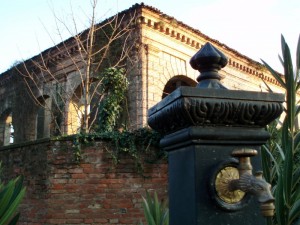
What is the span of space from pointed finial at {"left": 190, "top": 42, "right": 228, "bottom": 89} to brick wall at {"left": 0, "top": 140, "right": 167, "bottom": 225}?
5712 mm

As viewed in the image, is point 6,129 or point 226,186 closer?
point 226,186

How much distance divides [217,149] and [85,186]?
5.83m

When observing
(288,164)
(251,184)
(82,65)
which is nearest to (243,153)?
(251,184)

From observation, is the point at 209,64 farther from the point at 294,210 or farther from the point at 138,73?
the point at 138,73

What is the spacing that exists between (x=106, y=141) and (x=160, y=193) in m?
1.49

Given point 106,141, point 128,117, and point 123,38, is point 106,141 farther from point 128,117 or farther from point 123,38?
point 123,38

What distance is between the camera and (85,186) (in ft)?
22.9

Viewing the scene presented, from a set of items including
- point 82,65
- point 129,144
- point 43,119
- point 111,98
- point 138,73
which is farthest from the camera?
point 43,119

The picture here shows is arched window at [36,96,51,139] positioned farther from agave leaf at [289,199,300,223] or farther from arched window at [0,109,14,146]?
agave leaf at [289,199,300,223]

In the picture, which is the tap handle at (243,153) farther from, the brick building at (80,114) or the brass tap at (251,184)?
the brick building at (80,114)

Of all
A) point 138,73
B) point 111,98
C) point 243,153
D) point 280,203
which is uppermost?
point 138,73

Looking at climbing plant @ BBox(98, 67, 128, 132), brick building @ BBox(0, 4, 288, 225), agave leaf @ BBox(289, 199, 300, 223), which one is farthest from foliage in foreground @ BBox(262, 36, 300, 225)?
climbing plant @ BBox(98, 67, 128, 132)

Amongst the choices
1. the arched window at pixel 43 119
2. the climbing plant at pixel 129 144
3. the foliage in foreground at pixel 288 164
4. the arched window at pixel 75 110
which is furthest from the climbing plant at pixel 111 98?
the foliage in foreground at pixel 288 164

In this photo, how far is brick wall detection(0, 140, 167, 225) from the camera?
6910 millimetres
